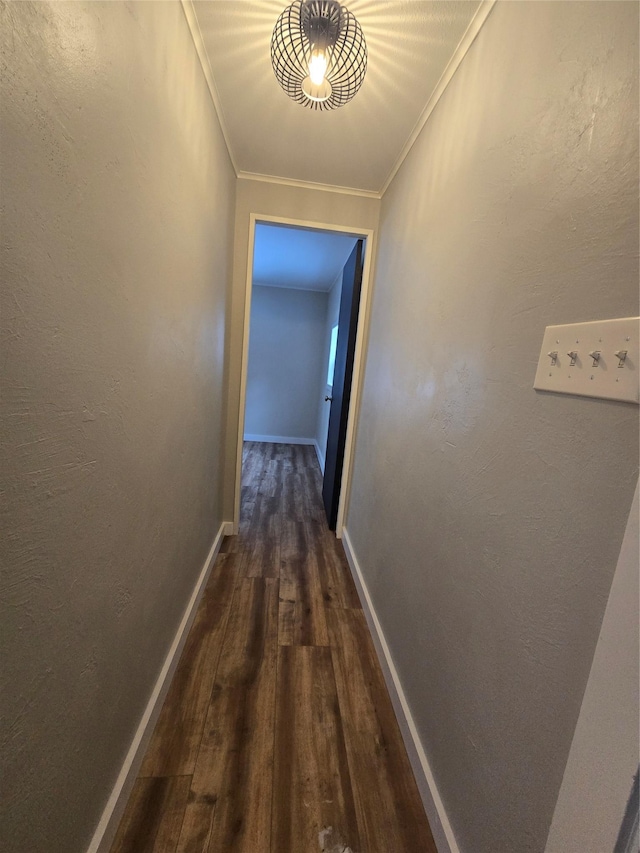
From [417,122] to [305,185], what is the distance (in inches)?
31.6

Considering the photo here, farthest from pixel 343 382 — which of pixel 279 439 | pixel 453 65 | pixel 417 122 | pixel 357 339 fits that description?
pixel 279 439

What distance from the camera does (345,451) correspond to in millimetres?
2449

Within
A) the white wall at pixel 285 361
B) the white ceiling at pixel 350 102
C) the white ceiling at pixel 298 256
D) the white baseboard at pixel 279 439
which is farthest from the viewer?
the white baseboard at pixel 279 439

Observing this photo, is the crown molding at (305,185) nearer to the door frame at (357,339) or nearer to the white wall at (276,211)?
the white wall at (276,211)

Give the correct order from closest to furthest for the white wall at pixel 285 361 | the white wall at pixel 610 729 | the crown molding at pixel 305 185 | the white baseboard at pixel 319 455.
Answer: the white wall at pixel 610 729 → the crown molding at pixel 305 185 → the white baseboard at pixel 319 455 → the white wall at pixel 285 361

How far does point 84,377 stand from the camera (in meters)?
0.66

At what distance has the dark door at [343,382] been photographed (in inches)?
92.1

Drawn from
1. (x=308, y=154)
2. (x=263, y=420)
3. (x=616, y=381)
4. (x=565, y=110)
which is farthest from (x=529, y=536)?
(x=263, y=420)

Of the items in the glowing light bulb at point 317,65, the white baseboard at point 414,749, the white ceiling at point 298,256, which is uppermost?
Answer: the white ceiling at point 298,256

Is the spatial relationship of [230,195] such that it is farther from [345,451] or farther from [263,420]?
[263,420]

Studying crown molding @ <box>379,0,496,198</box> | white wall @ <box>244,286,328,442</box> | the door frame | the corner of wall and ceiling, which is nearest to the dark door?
the door frame

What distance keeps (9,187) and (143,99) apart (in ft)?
1.98

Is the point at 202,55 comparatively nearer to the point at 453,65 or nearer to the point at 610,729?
the point at 453,65

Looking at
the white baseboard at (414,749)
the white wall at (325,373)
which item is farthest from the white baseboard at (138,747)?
the white wall at (325,373)
